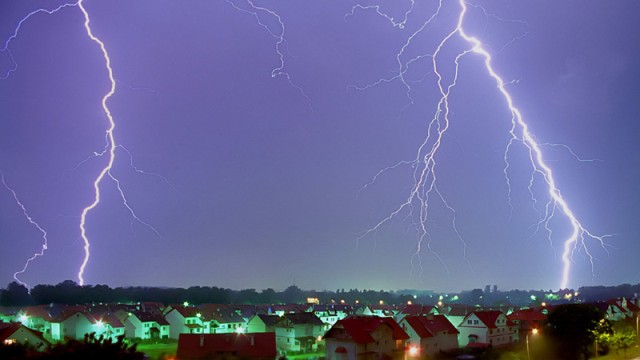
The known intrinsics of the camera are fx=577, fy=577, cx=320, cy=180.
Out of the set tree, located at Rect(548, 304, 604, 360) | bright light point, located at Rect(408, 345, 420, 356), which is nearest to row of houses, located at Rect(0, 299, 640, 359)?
bright light point, located at Rect(408, 345, 420, 356)

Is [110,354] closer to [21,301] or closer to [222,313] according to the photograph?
[222,313]

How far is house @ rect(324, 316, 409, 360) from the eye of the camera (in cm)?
2388

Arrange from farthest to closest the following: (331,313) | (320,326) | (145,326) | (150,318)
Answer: (331,313)
(150,318)
(145,326)
(320,326)

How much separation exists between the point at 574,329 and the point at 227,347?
15737mm

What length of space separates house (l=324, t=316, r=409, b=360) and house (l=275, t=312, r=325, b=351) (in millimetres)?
6123

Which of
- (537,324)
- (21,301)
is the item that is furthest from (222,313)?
(21,301)

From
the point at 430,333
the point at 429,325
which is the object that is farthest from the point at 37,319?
the point at 430,333

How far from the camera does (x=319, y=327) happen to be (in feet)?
107

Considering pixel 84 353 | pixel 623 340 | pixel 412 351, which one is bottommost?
pixel 412 351

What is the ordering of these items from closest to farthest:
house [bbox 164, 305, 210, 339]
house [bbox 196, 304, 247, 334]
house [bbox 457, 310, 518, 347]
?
1. house [bbox 457, 310, 518, 347]
2. house [bbox 164, 305, 210, 339]
3. house [bbox 196, 304, 247, 334]

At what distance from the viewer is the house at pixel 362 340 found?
2388cm

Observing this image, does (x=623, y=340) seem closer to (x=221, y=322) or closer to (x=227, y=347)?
(x=227, y=347)

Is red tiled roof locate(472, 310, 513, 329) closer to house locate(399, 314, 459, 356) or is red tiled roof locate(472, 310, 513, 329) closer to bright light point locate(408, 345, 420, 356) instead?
house locate(399, 314, 459, 356)

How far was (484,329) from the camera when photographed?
30.7 m
